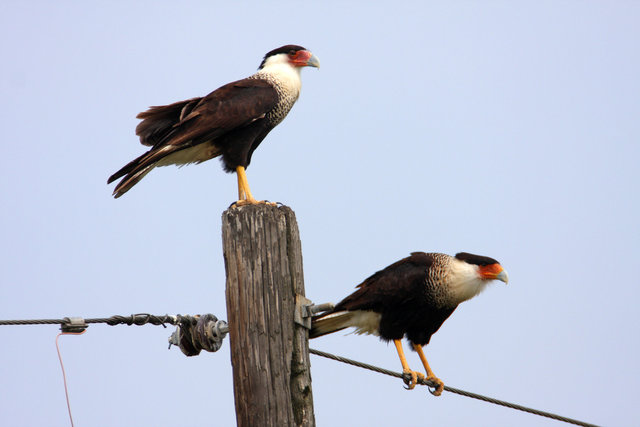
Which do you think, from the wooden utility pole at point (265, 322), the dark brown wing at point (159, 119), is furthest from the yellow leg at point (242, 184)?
the wooden utility pole at point (265, 322)

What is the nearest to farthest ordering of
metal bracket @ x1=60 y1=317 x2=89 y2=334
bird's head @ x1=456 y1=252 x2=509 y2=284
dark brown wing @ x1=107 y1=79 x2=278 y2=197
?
metal bracket @ x1=60 y1=317 x2=89 y2=334 → dark brown wing @ x1=107 y1=79 x2=278 y2=197 → bird's head @ x1=456 y1=252 x2=509 y2=284

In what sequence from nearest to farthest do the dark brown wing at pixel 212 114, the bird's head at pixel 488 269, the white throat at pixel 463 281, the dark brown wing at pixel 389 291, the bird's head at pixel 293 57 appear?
the dark brown wing at pixel 212 114 < the dark brown wing at pixel 389 291 < the white throat at pixel 463 281 < the bird's head at pixel 488 269 < the bird's head at pixel 293 57

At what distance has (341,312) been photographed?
5293 mm

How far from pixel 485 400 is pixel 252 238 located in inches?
66.7

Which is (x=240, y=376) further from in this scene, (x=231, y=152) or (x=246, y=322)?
(x=231, y=152)

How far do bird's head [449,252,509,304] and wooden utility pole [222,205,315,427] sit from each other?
251 cm

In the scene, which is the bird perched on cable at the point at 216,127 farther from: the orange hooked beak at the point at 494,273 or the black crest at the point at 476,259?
the orange hooked beak at the point at 494,273

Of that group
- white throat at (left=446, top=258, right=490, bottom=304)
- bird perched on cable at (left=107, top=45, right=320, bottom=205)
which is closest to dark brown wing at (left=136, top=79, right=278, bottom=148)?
bird perched on cable at (left=107, top=45, right=320, bottom=205)

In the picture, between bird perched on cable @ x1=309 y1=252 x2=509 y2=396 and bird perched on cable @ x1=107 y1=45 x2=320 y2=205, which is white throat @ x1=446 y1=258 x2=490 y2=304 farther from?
bird perched on cable @ x1=107 y1=45 x2=320 y2=205

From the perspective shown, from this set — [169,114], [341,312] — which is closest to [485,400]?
[341,312]

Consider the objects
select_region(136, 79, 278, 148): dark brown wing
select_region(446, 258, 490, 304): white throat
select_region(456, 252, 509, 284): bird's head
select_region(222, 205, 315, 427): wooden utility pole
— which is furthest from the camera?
select_region(456, 252, 509, 284): bird's head

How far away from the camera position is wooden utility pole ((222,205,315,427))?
3.13 meters

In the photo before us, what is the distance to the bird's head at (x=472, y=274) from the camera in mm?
5547

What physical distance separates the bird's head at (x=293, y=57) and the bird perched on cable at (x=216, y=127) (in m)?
0.46
